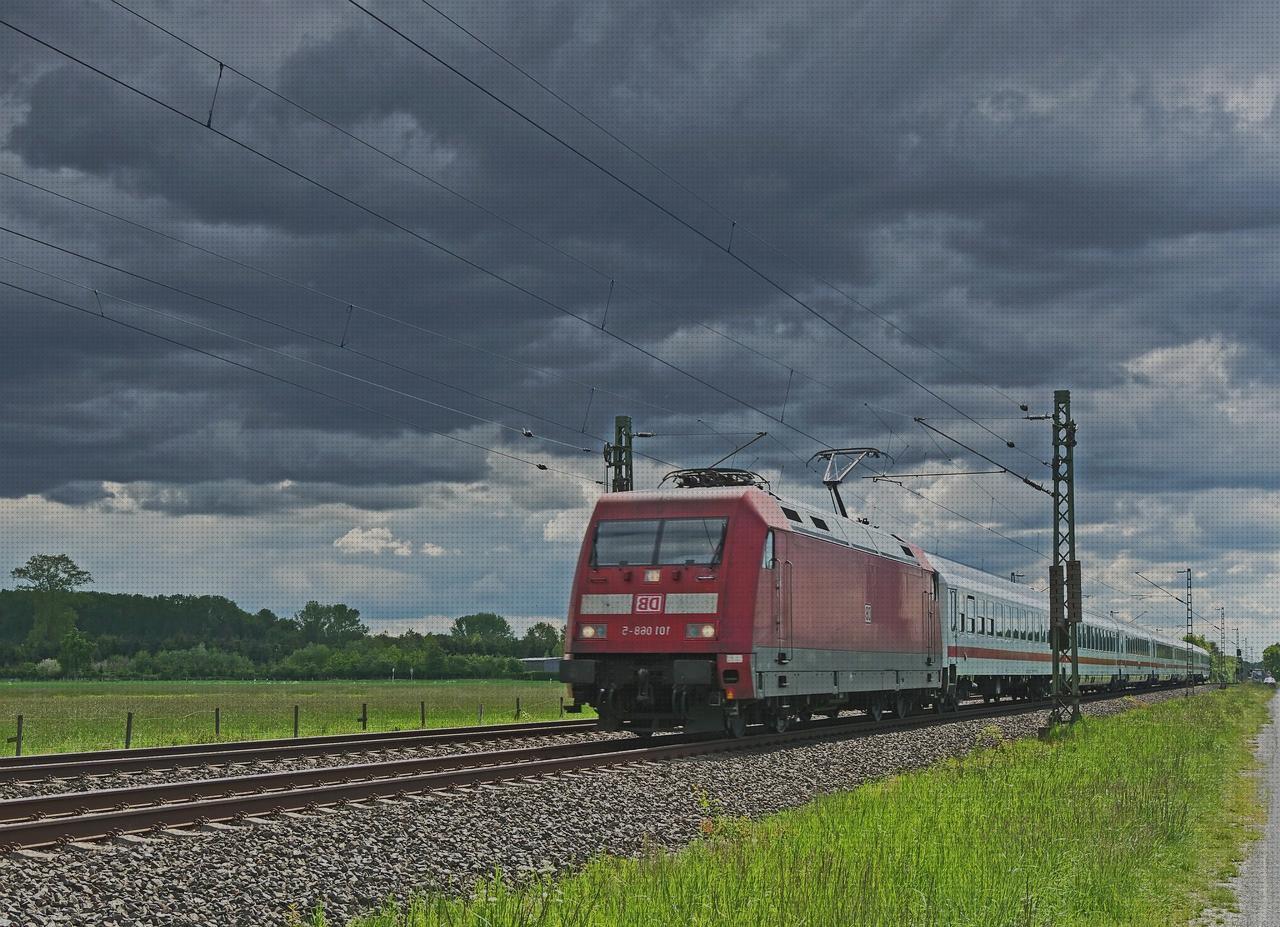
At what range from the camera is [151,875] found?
984 centimetres

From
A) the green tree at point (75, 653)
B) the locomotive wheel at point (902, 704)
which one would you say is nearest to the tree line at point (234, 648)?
the green tree at point (75, 653)

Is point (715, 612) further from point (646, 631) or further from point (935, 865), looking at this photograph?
point (935, 865)

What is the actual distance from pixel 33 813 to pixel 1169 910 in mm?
10279

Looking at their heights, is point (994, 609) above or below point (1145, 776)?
above

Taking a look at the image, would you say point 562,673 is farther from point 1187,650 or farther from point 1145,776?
point 1187,650

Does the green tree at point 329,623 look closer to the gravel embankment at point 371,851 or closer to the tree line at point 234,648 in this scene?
the tree line at point 234,648

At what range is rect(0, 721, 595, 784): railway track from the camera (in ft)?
56.4

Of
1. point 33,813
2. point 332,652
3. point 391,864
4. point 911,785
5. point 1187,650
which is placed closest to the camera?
point 391,864

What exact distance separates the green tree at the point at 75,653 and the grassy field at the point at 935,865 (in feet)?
459

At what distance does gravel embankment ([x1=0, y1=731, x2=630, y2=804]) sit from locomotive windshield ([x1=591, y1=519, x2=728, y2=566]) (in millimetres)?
3382

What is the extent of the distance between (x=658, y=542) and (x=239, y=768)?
25.7 feet

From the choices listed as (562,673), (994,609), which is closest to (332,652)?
(994,609)

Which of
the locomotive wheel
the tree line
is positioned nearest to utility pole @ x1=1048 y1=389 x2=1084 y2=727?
the locomotive wheel

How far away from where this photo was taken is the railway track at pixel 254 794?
37.1ft
